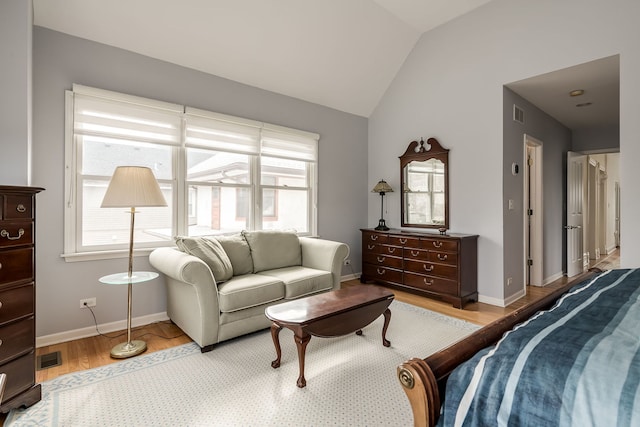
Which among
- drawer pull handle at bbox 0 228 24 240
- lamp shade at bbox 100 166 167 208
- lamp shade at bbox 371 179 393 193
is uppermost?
lamp shade at bbox 371 179 393 193

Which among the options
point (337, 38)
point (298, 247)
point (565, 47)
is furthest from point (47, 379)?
point (565, 47)

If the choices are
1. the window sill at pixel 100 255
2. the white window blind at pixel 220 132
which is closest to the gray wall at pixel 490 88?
the white window blind at pixel 220 132

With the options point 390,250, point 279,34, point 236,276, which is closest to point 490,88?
point 390,250

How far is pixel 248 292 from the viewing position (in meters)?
2.65

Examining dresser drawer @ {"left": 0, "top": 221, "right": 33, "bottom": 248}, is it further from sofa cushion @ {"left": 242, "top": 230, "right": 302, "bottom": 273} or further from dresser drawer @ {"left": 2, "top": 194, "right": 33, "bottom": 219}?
sofa cushion @ {"left": 242, "top": 230, "right": 302, "bottom": 273}

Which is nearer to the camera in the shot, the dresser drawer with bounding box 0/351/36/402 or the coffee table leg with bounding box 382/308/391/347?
the dresser drawer with bounding box 0/351/36/402

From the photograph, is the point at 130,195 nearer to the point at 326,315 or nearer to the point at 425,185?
the point at 326,315

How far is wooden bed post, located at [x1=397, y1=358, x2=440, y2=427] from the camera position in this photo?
87cm

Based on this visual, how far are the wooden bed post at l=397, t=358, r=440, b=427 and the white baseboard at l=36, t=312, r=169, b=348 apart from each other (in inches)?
108

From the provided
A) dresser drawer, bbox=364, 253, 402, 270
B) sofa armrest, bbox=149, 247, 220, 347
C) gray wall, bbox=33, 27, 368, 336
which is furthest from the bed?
dresser drawer, bbox=364, 253, 402, 270

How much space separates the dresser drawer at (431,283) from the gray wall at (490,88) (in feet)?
1.58

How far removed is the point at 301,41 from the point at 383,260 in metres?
2.94

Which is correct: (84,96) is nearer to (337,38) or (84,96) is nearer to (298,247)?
(298,247)

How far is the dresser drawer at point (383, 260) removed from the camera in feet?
13.7
